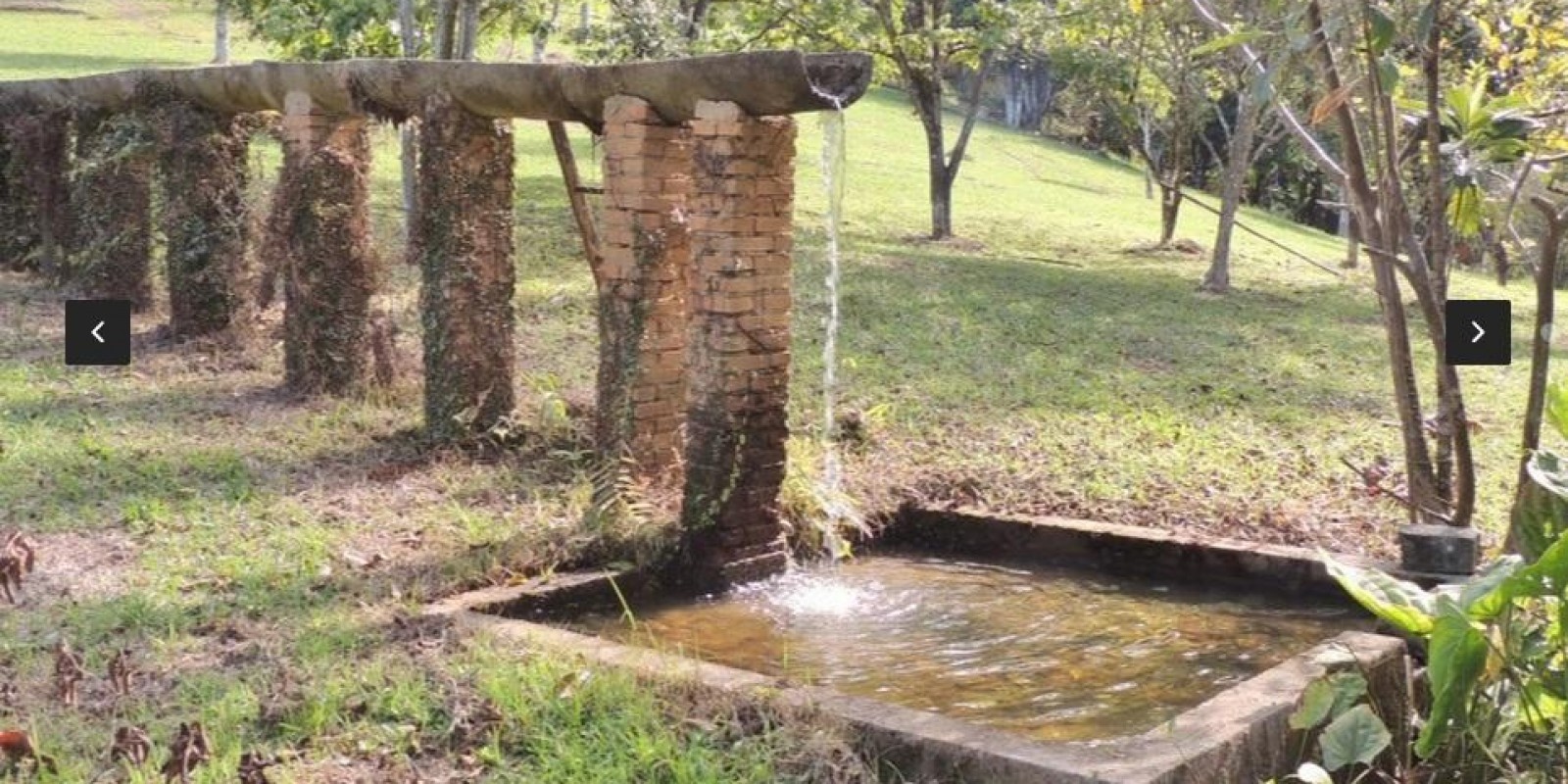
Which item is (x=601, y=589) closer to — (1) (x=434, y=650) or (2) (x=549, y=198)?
(1) (x=434, y=650)

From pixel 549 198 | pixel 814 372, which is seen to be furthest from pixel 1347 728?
pixel 549 198

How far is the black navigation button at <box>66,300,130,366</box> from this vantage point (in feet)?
33.9

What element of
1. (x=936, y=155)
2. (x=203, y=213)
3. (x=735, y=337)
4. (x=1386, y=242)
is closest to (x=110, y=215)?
(x=203, y=213)

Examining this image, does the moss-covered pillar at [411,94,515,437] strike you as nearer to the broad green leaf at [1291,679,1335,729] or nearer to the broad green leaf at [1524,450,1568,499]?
the broad green leaf at [1291,679,1335,729]

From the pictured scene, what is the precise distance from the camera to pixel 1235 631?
6.10 meters

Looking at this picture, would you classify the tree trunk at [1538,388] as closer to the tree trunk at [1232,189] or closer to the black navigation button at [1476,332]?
the black navigation button at [1476,332]

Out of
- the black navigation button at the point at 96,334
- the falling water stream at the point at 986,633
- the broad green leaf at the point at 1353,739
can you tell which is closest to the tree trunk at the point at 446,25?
the black navigation button at the point at 96,334

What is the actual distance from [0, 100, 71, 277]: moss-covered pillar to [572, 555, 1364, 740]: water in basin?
8812 millimetres

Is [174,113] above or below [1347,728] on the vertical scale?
above

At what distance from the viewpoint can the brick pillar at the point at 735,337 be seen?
6570mm

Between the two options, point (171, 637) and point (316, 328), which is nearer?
point (171, 637)

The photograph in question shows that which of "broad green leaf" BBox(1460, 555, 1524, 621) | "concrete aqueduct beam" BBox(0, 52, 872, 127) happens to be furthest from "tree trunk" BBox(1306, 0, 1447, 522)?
"broad green leaf" BBox(1460, 555, 1524, 621)

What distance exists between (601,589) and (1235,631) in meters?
2.26

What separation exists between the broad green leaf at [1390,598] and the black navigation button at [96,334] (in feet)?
25.7
